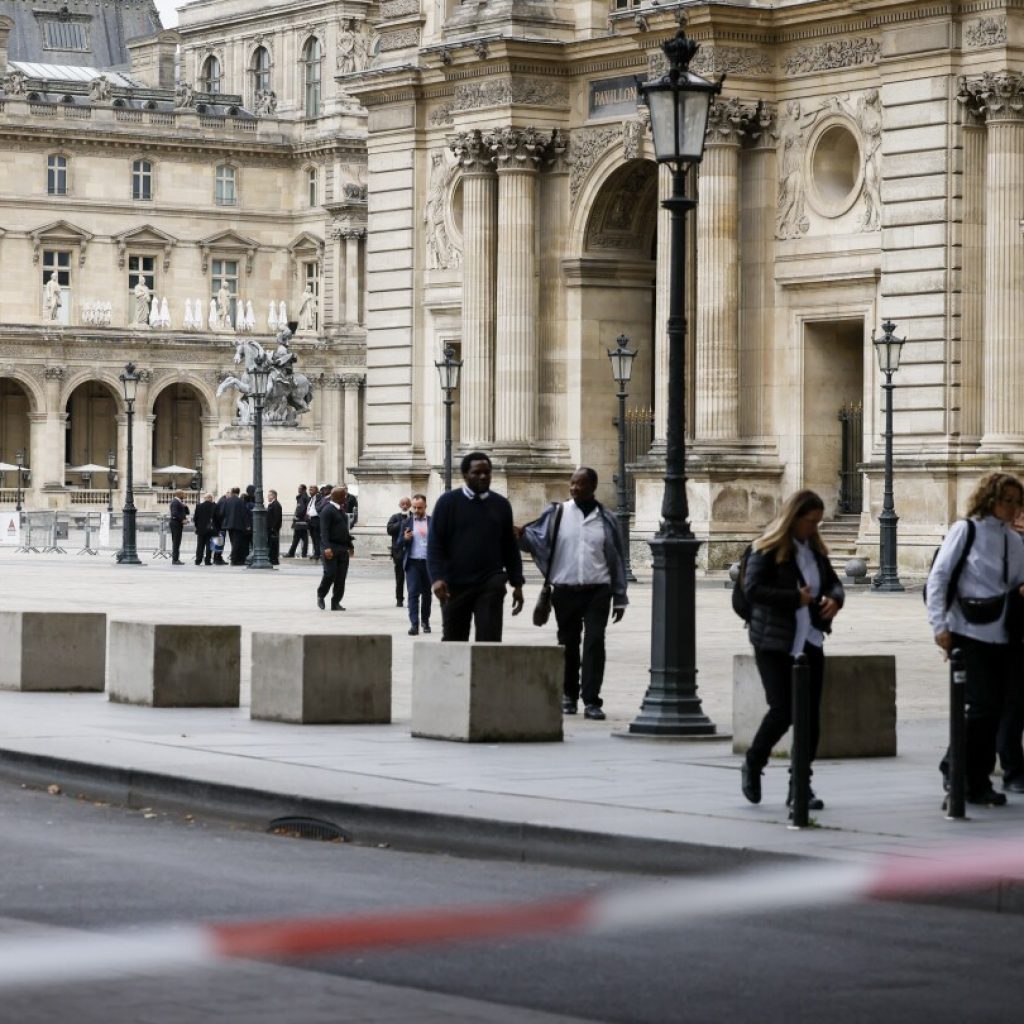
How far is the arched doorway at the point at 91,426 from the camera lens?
12581cm

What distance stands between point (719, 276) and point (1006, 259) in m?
6.06

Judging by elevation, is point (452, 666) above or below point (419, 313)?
below

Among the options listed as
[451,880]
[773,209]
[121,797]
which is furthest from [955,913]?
[773,209]

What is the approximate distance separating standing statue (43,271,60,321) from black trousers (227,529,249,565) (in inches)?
2351

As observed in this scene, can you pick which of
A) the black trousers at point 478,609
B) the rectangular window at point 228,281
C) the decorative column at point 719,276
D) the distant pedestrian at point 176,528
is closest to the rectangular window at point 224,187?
the rectangular window at point 228,281

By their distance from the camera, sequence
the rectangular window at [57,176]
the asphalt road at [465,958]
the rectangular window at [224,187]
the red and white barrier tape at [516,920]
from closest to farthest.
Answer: the asphalt road at [465,958], the red and white barrier tape at [516,920], the rectangular window at [57,176], the rectangular window at [224,187]

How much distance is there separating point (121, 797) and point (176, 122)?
10817cm

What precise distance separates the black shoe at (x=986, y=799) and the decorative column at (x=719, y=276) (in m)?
32.8

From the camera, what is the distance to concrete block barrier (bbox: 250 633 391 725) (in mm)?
22516

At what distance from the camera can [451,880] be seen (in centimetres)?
1496

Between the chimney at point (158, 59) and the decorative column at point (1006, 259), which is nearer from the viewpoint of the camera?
the decorative column at point (1006, 259)

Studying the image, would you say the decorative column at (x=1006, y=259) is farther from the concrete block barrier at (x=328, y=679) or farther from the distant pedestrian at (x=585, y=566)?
the concrete block barrier at (x=328, y=679)

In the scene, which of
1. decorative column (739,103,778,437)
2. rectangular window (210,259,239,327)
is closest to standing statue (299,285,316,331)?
rectangular window (210,259,239,327)

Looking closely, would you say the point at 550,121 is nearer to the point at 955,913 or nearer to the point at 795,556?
the point at 795,556
